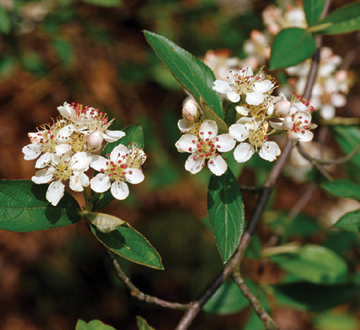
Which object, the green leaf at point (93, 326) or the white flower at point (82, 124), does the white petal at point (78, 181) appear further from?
the green leaf at point (93, 326)

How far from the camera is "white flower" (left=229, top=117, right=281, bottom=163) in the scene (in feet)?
3.55

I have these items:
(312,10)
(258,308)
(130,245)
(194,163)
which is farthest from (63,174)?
(312,10)

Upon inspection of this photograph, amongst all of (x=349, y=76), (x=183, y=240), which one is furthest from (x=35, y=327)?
(x=349, y=76)

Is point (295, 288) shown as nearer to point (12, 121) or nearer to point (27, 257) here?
point (27, 257)

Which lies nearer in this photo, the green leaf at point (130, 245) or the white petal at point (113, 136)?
the green leaf at point (130, 245)

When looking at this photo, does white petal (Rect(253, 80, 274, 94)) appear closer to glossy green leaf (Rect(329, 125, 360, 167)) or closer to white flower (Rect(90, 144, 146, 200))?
white flower (Rect(90, 144, 146, 200))

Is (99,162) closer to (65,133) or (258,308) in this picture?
(65,133)

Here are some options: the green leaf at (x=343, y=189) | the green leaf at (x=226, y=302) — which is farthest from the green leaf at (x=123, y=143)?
the green leaf at (x=226, y=302)

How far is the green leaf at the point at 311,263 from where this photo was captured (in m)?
1.68

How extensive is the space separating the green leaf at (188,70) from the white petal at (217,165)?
0.51 ft

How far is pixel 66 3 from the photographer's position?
235 centimetres

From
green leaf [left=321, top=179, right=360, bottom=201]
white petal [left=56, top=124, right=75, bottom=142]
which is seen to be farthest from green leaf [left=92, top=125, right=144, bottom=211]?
green leaf [left=321, top=179, right=360, bottom=201]

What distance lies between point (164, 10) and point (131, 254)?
88.4 inches

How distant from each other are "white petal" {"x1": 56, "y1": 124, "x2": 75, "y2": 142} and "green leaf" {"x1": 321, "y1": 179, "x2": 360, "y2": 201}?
853 mm
